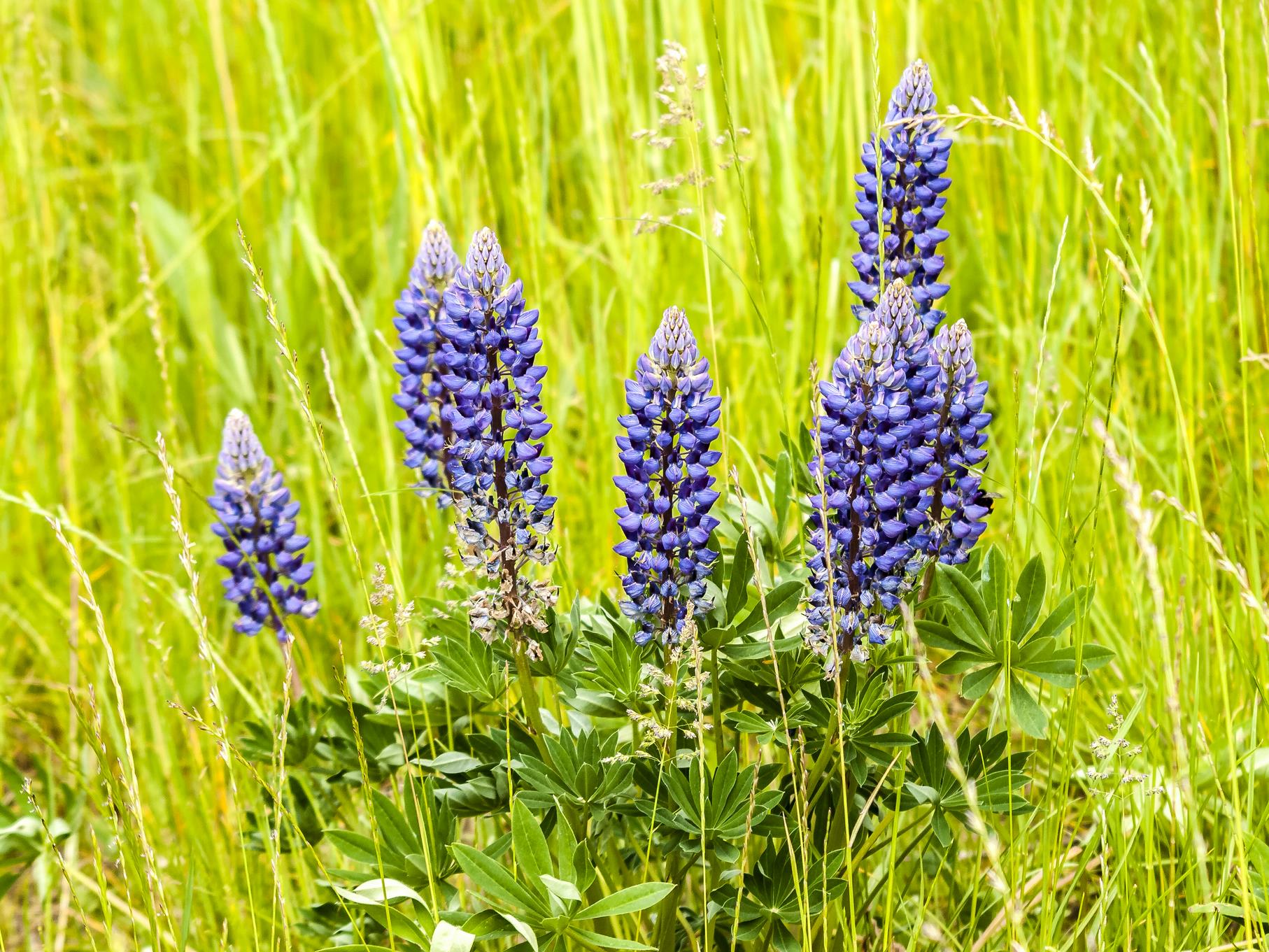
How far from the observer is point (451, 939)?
1.69 metres

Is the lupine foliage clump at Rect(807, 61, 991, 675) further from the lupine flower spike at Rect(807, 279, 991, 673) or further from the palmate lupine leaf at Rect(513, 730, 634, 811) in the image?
the palmate lupine leaf at Rect(513, 730, 634, 811)

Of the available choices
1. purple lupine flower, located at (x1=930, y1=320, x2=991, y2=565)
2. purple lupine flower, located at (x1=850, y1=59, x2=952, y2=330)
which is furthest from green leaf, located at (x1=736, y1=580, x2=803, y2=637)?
purple lupine flower, located at (x1=850, y1=59, x2=952, y2=330)

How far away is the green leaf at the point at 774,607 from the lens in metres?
1.87

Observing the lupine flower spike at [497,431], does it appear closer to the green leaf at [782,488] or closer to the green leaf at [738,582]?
the green leaf at [738,582]

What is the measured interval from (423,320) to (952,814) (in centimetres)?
129

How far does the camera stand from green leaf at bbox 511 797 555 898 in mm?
1696

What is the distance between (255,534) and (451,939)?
1.07m

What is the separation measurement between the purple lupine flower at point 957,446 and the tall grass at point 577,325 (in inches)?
4.8

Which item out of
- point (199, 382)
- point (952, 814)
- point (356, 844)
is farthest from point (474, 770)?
point (199, 382)

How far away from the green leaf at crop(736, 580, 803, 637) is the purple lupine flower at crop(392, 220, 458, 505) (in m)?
0.71

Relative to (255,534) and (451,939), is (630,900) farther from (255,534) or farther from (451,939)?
(255,534)

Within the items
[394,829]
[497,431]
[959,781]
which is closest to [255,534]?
[394,829]

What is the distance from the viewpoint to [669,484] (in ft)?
5.72

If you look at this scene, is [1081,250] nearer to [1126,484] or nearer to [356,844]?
[1126,484]
